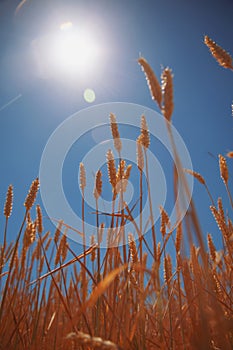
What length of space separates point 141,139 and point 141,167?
0.31 feet

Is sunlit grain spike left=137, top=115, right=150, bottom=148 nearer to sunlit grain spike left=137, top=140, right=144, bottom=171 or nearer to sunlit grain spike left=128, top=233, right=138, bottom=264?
sunlit grain spike left=137, top=140, right=144, bottom=171

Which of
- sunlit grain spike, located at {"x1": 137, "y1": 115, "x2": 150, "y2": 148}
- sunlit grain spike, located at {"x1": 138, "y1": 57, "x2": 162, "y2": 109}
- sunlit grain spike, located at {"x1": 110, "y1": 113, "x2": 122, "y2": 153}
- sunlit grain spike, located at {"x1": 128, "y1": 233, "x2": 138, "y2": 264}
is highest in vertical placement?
sunlit grain spike, located at {"x1": 110, "y1": 113, "x2": 122, "y2": 153}

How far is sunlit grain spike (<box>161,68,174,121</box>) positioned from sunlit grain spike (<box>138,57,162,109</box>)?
0.01 meters

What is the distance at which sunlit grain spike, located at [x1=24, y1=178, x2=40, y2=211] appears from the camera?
113 cm

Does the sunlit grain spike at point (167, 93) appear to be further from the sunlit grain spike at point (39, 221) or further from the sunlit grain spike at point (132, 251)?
the sunlit grain spike at point (39, 221)

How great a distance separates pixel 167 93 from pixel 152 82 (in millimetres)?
54

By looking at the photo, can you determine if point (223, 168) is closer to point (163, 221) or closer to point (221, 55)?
point (163, 221)

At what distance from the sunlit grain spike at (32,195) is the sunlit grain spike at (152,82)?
2.11ft

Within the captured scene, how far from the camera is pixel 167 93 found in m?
0.60

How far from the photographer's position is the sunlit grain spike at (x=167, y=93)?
1.86 ft

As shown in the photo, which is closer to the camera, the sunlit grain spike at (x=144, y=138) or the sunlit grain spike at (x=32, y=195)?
the sunlit grain spike at (x=144, y=138)

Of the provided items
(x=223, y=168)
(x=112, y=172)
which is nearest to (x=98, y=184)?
(x=112, y=172)

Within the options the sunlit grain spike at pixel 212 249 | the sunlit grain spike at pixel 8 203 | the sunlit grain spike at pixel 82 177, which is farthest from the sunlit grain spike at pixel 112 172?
the sunlit grain spike at pixel 212 249

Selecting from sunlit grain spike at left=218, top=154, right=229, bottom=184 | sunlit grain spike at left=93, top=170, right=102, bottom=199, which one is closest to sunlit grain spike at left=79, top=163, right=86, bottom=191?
sunlit grain spike at left=93, top=170, right=102, bottom=199
